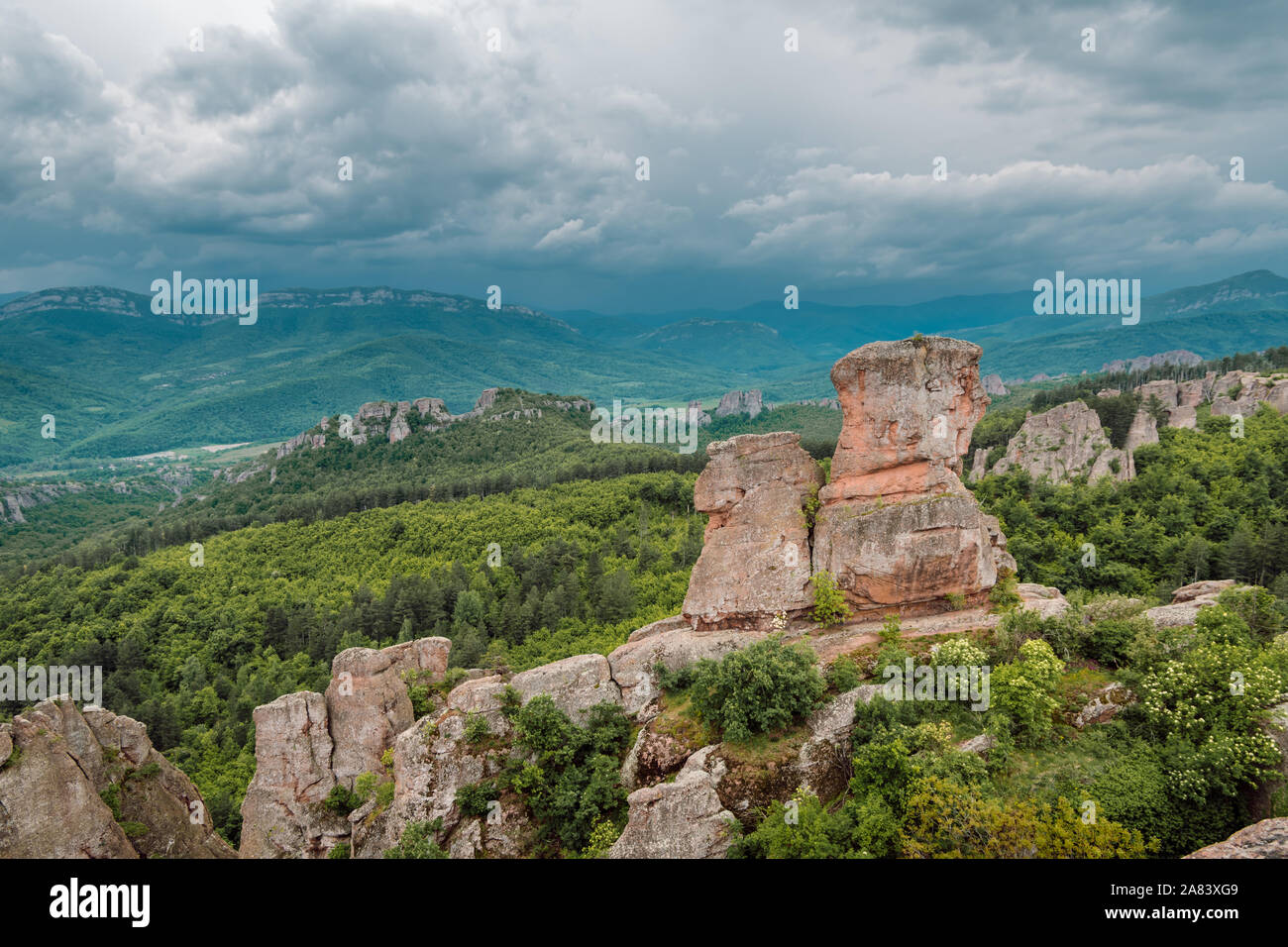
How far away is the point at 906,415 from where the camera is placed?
86.6 ft

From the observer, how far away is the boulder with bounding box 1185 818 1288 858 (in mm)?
12562

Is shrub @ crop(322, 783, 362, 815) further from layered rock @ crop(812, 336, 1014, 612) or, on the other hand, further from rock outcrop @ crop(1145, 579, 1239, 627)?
rock outcrop @ crop(1145, 579, 1239, 627)

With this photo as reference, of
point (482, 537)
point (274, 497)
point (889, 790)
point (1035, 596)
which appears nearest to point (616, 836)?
point (889, 790)

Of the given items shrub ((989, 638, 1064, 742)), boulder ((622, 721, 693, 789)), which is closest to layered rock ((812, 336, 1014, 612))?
shrub ((989, 638, 1064, 742))

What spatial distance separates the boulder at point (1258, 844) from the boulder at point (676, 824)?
11.4 m

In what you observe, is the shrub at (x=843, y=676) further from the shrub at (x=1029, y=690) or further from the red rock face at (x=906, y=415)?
the red rock face at (x=906, y=415)

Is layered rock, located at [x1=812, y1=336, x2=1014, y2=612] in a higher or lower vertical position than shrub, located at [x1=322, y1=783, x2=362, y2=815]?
higher

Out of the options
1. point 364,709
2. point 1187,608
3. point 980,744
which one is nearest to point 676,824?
point 980,744

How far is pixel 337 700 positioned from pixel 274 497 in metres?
131
